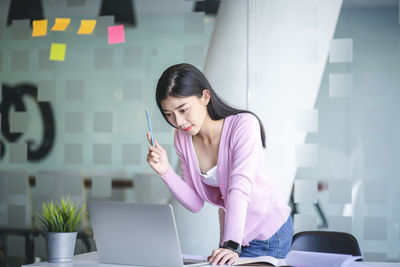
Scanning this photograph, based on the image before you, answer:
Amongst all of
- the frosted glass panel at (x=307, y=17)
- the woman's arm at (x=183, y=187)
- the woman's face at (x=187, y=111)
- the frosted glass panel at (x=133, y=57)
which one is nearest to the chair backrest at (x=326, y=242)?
the woman's arm at (x=183, y=187)

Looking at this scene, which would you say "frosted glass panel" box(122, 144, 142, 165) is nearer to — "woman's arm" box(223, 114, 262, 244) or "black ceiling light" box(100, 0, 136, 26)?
"black ceiling light" box(100, 0, 136, 26)

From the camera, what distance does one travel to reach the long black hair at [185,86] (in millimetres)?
2045

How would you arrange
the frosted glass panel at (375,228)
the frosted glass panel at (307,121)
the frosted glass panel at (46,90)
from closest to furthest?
Result: the frosted glass panel at (375,228) < the frosted glass panel at (307,121) < the frosted glass panel at (46,90)

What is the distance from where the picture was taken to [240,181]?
195 centimetres

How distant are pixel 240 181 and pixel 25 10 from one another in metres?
2.50

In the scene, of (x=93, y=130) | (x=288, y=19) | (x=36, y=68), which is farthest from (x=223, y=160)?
(x=36, y=68)

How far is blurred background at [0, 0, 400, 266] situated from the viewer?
316 centimetres

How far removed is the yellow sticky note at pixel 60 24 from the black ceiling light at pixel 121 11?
26 centimetres

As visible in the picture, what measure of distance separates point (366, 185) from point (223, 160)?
4.38ft

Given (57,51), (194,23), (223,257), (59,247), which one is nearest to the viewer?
(223,257)

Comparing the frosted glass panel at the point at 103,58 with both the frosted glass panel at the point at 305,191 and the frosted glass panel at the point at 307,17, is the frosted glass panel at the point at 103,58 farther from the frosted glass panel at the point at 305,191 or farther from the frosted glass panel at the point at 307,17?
the frosted glass panel at the point at 305,191

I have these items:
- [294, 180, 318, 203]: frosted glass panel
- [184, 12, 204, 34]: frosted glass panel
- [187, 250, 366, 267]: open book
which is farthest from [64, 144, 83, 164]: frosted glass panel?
[187, 250, 366, 267]: open book

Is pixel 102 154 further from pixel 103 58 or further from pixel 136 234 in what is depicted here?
pixel 136 234

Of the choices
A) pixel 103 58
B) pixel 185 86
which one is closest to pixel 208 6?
pixel 103 58
